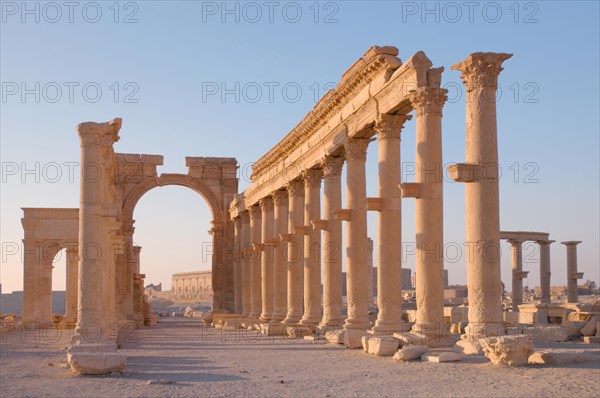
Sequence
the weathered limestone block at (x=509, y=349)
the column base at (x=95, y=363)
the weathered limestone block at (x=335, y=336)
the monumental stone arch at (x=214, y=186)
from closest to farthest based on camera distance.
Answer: the weathered limestone block at (x=509, y=349)
the column base at (x=95, y=363)
the weathered limestone block at (x=335, y=336)
the monumental stone arch at (x=214, y=186)

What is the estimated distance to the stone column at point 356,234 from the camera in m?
23.7

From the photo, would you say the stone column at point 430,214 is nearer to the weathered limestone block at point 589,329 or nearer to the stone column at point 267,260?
the weathered limestone block at point 589,329

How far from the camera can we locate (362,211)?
24.0m

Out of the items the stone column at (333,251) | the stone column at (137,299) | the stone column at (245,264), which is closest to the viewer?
the stone column at (333,251)

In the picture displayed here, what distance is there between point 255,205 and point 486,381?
2706cm

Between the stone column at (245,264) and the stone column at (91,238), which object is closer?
the stone column at (91,238)

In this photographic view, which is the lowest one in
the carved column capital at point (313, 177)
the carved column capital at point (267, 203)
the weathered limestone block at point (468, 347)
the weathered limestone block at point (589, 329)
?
the weathered limestone block at point (589, 329)

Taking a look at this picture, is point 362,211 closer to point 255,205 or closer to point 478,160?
point 478,160

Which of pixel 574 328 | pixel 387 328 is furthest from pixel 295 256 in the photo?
pixel 574 328

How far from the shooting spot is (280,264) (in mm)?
34500

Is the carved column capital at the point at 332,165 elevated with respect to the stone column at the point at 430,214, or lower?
elevated

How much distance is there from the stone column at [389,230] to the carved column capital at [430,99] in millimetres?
2595

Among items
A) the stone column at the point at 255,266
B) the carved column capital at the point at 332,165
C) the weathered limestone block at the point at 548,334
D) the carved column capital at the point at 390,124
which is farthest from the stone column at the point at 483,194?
the stone column at the point at 255,266

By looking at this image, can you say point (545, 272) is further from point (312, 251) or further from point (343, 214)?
point (343, 214)
